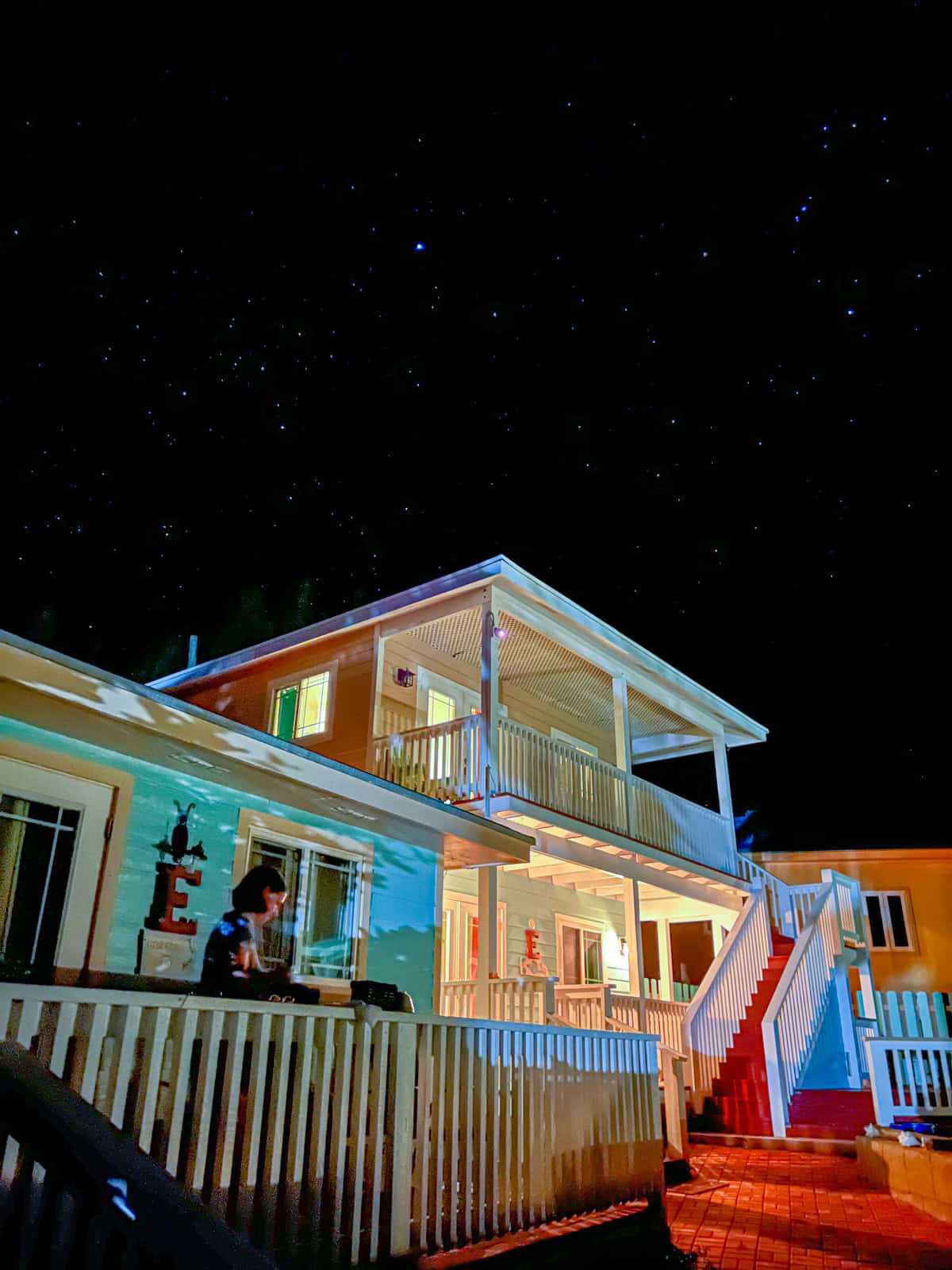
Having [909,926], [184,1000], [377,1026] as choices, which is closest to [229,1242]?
[184,1000]

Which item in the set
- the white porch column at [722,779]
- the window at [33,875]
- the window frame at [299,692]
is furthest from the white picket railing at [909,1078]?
the window at [33,875]

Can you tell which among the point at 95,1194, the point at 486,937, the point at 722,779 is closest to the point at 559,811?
the point at 486,937

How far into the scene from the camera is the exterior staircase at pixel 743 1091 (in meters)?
11.4

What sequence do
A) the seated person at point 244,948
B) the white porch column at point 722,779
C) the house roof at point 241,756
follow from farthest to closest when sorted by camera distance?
the white porch column at point 722,779 < the house roof at point 241,756 < the seated person at point 244,948

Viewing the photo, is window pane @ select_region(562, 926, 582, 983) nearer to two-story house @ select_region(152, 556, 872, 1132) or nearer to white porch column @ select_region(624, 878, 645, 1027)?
two-story house @ select_region(152, 556, 872, 1132)

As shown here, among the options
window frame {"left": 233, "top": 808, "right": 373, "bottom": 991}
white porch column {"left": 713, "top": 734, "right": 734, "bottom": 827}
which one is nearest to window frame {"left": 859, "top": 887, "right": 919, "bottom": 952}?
white porch column {"left": 713, "top": 734, "right": 734, "bottom": 827}

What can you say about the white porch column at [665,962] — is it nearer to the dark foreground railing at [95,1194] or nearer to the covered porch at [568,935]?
the covered porch at [568,935]

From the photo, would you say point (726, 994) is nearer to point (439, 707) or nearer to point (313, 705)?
point (439, 707)

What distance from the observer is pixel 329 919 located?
9172 mm

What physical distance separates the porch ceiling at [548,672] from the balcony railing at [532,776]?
5.86ft

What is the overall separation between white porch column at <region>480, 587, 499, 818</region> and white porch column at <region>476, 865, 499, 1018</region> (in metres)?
1.03

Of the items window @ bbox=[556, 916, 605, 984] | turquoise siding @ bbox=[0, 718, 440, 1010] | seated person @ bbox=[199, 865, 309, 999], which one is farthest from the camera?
window @ bbox=[556, 916, 605, 984]

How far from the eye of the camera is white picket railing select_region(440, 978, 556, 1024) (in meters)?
10.7

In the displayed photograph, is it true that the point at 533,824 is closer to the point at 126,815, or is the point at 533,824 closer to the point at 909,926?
the point at 126,815
